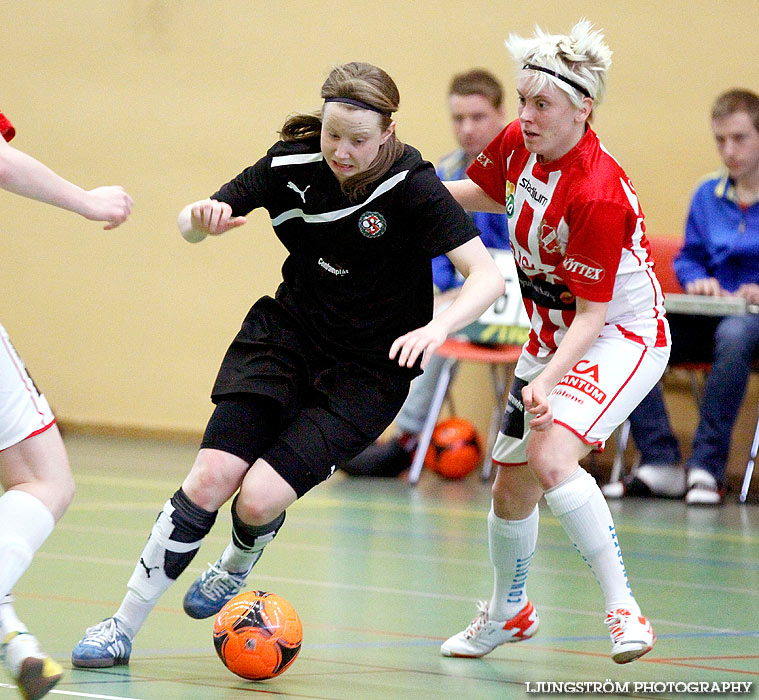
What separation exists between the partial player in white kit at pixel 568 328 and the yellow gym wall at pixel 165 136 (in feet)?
16.3

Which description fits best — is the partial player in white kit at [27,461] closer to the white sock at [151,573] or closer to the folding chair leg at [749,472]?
the white sock at [151,573]

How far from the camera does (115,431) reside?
958 cm

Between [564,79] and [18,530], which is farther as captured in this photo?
[564,79]

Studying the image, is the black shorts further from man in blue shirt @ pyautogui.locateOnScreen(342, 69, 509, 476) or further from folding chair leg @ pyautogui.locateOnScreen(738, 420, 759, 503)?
folding chair leg @ pyautogui.locateOnScreen(738, 420, 759, 503)

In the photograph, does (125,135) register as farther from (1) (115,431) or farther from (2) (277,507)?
(2) (277,507)

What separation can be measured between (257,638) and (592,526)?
92 centimetres

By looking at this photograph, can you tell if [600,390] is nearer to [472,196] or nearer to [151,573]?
[472,196]

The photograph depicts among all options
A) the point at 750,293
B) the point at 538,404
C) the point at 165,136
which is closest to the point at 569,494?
the point at 538,404

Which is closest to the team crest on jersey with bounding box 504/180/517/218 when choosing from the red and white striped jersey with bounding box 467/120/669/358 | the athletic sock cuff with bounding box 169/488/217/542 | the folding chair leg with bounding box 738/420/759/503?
the red and white striped jersey with bounding box 467/120/669/358

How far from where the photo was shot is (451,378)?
7863 mm

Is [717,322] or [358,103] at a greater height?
[358,103]

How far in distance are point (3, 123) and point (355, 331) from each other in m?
1.15

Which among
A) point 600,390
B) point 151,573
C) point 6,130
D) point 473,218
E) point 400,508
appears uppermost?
point 6,130

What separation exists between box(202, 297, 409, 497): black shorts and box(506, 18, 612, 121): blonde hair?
0.93 metres
